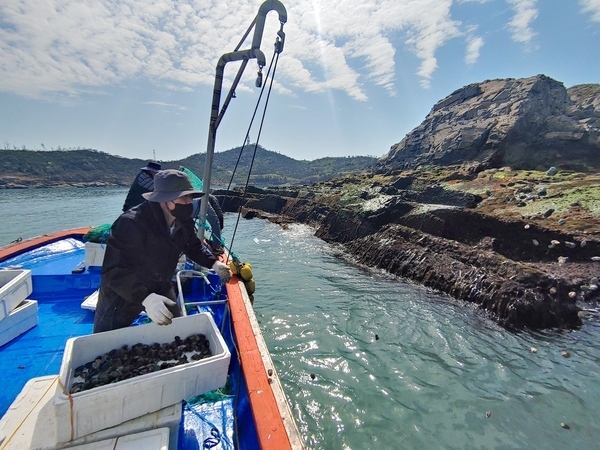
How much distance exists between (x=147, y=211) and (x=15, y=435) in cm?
178

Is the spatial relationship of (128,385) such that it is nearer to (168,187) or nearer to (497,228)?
(168,187)

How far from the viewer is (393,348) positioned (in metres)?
6.30

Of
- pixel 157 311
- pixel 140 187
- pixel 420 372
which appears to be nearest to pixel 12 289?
pixel 140 187

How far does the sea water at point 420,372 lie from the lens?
432 centimetres

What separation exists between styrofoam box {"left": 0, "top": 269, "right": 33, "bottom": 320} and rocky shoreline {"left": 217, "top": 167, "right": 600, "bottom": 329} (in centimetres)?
291

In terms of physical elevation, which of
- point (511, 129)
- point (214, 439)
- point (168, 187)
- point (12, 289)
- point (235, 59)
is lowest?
point (214, 439)

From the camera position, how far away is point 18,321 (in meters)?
3.94

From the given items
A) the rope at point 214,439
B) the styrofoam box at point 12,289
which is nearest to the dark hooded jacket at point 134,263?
the rope at point 214,439

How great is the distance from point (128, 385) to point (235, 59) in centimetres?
458

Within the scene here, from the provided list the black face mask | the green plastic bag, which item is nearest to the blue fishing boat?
the black face mask

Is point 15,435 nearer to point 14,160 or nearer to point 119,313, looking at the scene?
point 119,313

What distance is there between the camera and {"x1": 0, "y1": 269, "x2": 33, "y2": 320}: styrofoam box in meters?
3.67

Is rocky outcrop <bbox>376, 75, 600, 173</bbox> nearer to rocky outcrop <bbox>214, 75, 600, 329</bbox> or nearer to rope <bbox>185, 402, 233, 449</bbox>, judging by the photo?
rocky outcrop <bbox>214, 75, 600, 329</bbox>

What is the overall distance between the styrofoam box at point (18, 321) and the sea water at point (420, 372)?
3658 millimetres
